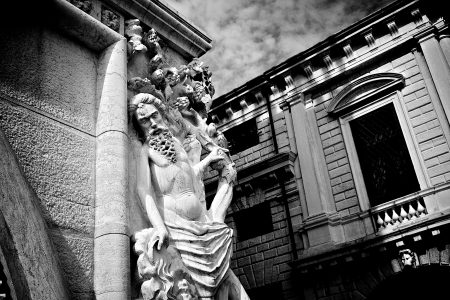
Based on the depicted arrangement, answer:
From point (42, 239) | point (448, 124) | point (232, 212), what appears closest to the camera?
point (42, 239)

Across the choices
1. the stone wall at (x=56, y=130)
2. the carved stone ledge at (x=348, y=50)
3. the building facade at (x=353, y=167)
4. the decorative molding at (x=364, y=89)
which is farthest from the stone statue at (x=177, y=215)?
the carved stone ledge at (x=348, y=50)

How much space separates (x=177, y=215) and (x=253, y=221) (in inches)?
639

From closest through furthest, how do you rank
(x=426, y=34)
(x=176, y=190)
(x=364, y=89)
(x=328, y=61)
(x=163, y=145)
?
(x=176, y=190) → (x=163, y=145) → (x=426, y=34) → (x=364, y=89) → (x=328, y=61)

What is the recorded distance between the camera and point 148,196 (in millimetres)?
3854

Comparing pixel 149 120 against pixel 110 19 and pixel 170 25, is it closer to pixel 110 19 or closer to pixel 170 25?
pixel 110 19

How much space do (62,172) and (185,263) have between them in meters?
1.13

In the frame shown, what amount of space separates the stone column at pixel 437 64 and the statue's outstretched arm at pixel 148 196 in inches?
552

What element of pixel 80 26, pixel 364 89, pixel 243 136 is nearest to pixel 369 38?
pixel 364 89

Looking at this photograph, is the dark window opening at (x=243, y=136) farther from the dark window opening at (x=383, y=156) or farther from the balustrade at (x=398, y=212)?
the balustrade at (x=398, y=212)

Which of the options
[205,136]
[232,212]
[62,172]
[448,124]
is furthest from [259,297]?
[62,172]

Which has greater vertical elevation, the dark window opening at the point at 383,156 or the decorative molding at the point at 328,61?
the decorative molding at the point at 328,61

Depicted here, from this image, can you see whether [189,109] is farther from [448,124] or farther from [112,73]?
[448,124]

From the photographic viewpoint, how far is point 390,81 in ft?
57.8

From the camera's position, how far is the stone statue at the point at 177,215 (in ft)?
11.4
